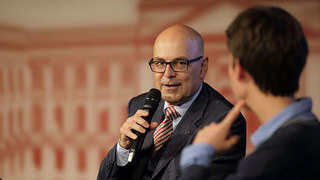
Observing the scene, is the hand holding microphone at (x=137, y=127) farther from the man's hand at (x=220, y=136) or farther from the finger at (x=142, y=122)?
the man's hand at (x=220, y=136)

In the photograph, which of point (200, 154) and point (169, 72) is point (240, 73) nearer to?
point (200, 154)

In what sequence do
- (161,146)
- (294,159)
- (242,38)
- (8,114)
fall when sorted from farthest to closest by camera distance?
(8,114) → (161,146) → (242,38) → (294,159)

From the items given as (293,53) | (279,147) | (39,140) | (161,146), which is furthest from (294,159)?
(39,140)

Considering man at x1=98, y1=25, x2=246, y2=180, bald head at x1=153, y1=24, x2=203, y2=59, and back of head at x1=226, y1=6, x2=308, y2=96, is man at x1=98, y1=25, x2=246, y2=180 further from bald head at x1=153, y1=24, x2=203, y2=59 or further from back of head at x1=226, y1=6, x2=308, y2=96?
back of head at x1=226, y1=6, x2=308, y2=96

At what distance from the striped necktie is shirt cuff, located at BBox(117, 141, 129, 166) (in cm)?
15

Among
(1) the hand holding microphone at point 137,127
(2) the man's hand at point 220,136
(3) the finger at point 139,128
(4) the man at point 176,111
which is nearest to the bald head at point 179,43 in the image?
(4) the man at point 176,111

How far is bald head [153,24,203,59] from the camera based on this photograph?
6.21ft

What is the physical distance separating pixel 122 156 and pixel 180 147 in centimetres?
29

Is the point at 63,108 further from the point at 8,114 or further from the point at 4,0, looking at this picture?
the point at 4,0

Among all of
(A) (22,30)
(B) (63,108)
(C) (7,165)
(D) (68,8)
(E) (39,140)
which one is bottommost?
(C) (7,165)

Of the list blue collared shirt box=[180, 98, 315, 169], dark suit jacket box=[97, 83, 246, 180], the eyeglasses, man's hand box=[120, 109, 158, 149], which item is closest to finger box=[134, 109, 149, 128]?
man's hand box=[120, 109, 158, 149]

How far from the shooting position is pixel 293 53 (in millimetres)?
1077

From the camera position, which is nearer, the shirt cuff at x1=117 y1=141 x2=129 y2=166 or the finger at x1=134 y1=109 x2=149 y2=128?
the finger at x1=134 y1=109 x2=149 y2=128

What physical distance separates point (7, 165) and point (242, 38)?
341cm
